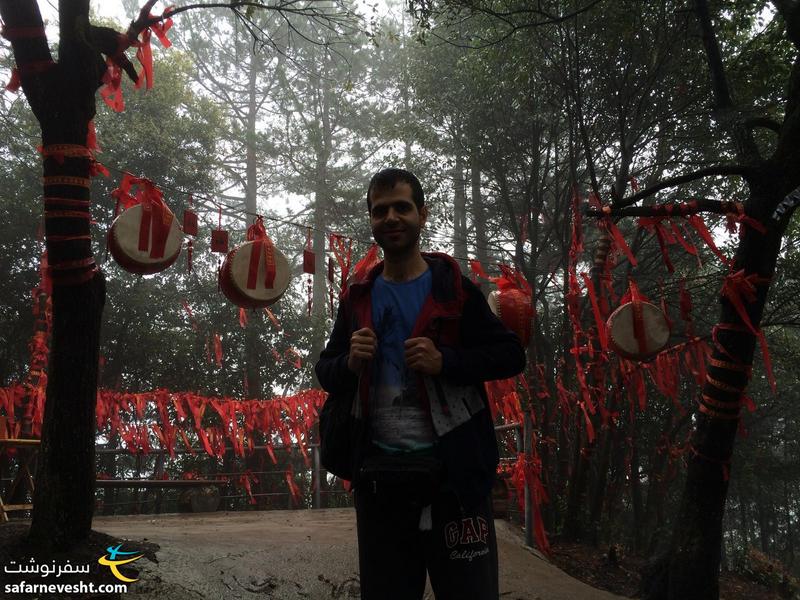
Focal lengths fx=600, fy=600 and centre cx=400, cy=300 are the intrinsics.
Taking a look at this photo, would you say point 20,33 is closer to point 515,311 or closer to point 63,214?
point 63,214

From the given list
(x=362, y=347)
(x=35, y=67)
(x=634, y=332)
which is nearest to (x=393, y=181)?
(x=362, y=347)

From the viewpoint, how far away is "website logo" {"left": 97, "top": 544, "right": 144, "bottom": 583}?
3420mm

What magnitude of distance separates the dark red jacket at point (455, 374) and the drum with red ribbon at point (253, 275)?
2857mm

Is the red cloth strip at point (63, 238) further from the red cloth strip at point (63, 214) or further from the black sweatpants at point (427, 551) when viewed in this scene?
the black sweatpants at point (427, 551)

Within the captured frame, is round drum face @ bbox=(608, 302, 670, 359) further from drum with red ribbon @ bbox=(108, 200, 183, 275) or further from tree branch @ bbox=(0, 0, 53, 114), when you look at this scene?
tree branch @ bbox=(0, 0, 53, 114)

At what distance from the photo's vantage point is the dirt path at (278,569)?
3.64 metres

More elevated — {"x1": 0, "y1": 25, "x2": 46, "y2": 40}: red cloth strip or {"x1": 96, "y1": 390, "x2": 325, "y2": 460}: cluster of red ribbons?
{"x1": 0, "y1": 25, "x2": 46, "y2": 40}: red cloth strip

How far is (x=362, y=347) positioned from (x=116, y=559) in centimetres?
272

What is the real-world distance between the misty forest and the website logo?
0.27 metres

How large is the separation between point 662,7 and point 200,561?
302 inches

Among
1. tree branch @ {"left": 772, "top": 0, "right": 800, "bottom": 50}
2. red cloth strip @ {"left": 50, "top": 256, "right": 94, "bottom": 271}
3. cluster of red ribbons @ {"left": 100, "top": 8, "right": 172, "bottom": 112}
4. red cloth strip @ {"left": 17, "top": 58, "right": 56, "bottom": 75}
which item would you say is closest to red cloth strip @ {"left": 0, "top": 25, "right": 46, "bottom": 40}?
red cloth strip @ {"left": 17, "top": 58, "right": 56, "bottom": 75}

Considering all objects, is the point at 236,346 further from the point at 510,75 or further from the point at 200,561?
the point at 200,561

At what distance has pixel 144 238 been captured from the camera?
4.28 m

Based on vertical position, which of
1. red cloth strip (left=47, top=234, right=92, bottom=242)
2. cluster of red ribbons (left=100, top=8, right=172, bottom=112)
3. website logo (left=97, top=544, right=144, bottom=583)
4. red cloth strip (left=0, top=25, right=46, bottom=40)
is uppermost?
cluster of red ribbons (left=100, top=8, right=172, bottom=112)
